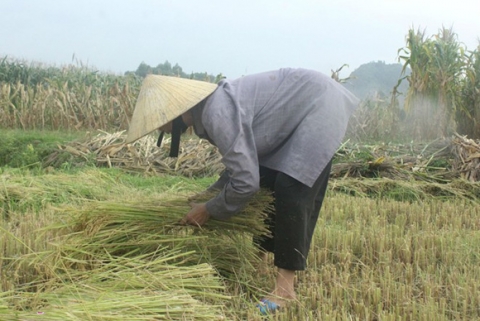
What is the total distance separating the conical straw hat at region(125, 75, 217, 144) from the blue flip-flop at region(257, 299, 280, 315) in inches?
35.7

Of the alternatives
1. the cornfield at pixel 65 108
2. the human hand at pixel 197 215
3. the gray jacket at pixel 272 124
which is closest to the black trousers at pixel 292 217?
the gray jacket at pixel 272 124

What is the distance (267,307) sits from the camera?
8.14ft

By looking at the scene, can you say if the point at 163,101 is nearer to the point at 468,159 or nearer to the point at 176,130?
the point at 176,130

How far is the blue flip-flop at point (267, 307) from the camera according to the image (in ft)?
8.11

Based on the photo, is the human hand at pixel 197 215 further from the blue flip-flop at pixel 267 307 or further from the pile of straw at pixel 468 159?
the pile of straw at pixel 468 159

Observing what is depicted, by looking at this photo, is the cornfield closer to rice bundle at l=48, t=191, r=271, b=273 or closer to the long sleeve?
rice bundle at l=48, t=191, r=271, b=273

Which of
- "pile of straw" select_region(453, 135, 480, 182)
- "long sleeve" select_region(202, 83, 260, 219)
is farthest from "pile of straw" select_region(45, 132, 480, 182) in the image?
"long sleeve" select_region(202, 83, 260, 219)

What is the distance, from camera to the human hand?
103 inches

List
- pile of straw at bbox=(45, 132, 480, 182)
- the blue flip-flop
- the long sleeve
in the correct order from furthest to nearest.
→ pile of straw at bbox=(45, 132, 480, 182) → the blue flip-flop → the long sleeve

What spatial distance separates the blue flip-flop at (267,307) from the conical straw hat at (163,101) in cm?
91

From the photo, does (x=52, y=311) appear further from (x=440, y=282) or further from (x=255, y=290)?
(x=440, y=282)

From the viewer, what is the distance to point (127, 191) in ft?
14.8

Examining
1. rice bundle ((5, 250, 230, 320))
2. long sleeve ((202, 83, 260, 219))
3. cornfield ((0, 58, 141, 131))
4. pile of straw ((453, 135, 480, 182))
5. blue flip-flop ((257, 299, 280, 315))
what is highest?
long sleeve ((202, 83, 260, 219))

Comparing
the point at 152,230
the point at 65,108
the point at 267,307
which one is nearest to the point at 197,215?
the point at 152,230
